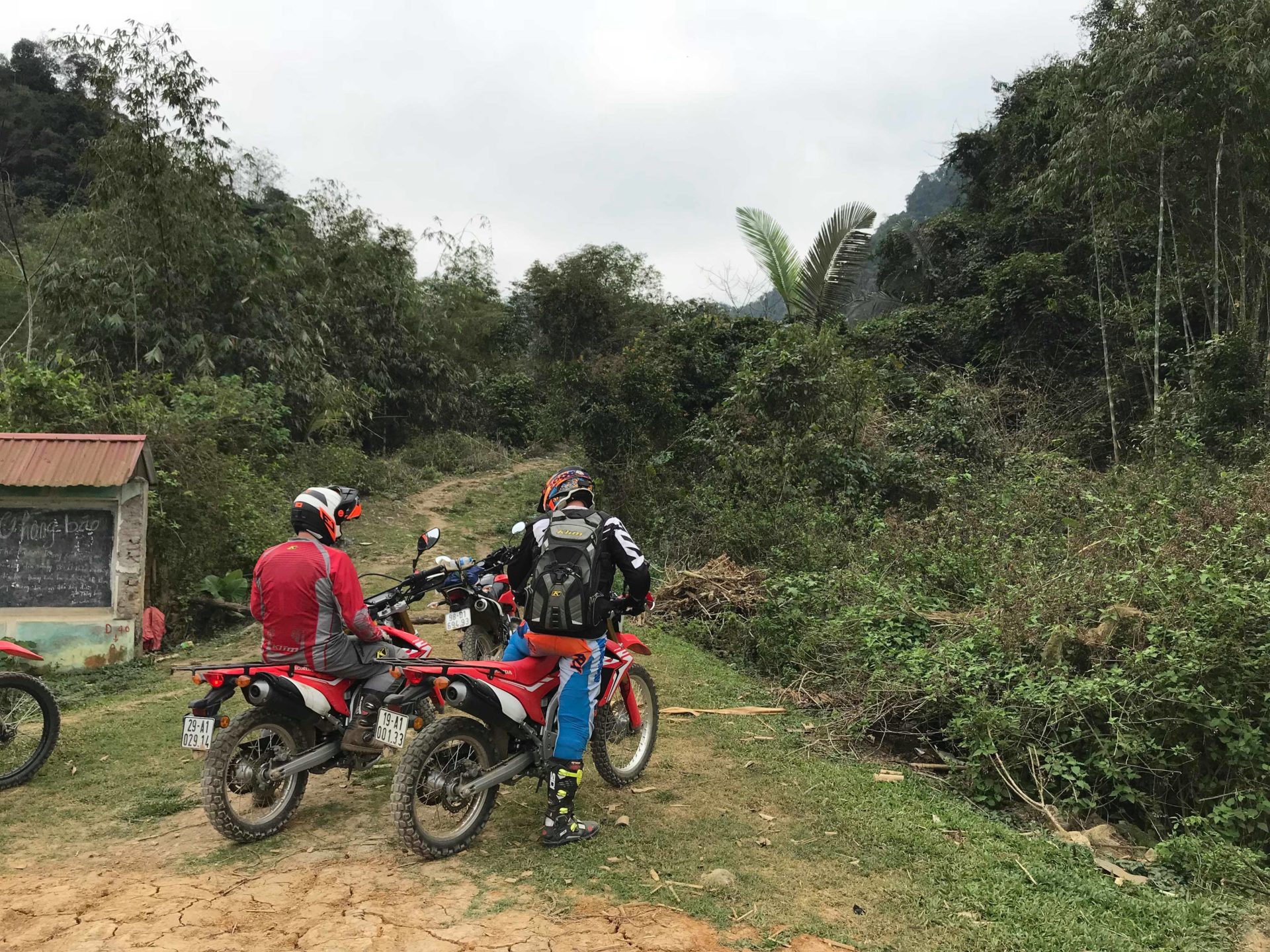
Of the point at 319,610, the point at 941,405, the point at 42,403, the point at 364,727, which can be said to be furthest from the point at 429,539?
the point at 941,405

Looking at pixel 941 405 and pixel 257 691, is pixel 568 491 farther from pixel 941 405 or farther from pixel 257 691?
pixel 941 405

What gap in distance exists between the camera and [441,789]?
3.45 meters

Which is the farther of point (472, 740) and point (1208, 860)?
point (1208, 860)

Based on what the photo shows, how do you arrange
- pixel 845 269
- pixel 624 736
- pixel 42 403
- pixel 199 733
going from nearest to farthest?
1. pixel 199 733
2. pixel 624 736
3. pixel 42 403
4. pixel 845 269

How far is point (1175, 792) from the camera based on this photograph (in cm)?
465

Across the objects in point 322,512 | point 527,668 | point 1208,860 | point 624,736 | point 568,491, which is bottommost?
point 1208,860

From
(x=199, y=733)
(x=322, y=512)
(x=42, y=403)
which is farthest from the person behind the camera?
(x=42, y=403)

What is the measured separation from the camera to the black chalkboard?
7.31 m

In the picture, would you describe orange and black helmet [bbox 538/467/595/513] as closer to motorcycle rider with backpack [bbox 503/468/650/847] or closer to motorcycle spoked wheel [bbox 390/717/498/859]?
motorcycle rider with backpack [bbox 503/468/650/847]

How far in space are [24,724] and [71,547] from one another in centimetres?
303

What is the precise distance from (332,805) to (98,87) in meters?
14.9

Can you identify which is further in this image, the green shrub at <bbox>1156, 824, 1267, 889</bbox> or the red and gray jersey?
the red and gray jersey

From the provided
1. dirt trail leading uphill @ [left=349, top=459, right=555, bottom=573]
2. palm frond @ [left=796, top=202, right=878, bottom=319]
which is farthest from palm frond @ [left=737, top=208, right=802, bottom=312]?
dirt trail leading uphill @ [left=349, top=459, right=555, bottom=573]

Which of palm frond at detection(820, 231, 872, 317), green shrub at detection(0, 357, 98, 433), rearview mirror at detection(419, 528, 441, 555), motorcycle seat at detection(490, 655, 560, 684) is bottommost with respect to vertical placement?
motorcycle seat at detection(490, 655, 560, 684)
